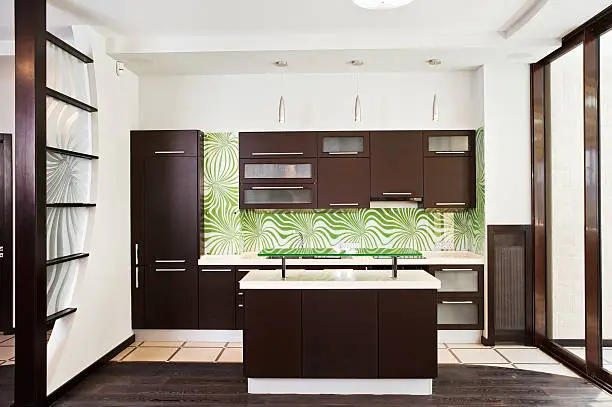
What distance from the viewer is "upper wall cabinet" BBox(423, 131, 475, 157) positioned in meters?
6.09

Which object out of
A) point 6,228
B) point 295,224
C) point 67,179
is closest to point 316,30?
point 295,224

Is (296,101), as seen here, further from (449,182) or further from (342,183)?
(449,182)

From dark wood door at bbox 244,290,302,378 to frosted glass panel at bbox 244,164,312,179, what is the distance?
6.97ft

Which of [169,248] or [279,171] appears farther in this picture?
[279,171]

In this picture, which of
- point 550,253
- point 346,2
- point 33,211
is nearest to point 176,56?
point 346,2

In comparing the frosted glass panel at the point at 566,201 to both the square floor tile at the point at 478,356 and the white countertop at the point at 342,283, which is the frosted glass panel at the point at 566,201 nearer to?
the square floor tile at the point at 478,356

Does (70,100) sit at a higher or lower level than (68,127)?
higher

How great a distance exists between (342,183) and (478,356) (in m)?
2.16

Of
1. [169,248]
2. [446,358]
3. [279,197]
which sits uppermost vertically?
[279,197]

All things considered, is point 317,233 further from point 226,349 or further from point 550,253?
point 550,253

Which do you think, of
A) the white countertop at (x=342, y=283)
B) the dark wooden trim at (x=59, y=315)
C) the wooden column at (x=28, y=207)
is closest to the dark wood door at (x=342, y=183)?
the white countertop at (x=342, y=283)

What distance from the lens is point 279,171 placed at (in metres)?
6.17

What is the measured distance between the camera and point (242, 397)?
430 cm

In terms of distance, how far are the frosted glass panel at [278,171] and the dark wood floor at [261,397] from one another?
205 cm
